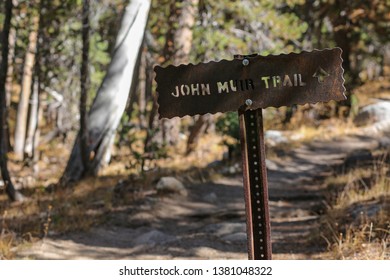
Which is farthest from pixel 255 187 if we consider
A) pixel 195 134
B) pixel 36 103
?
pixel 36 103

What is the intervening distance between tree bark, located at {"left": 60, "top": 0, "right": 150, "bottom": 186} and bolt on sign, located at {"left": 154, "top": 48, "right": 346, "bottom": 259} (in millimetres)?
6826

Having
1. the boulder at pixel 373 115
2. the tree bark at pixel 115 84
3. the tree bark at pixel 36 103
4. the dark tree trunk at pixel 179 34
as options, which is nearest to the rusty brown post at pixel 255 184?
the tree bark at pixel 115 84

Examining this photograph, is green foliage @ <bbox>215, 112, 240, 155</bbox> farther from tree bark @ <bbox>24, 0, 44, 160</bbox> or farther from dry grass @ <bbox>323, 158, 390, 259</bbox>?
tree bark @ <bbox>24, 0, 44, 160</bbox>

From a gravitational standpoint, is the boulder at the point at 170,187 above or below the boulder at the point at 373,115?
below

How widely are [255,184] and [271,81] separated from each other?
63 cm

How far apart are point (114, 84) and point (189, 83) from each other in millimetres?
6900

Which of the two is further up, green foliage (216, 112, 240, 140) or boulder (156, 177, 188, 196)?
green foliage (216, 112, 240, 140)

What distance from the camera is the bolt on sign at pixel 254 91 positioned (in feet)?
11.2

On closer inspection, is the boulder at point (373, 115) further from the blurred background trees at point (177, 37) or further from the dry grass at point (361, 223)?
the dry grass at point (361, 223)

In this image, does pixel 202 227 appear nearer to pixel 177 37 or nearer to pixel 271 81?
pixel 271 81

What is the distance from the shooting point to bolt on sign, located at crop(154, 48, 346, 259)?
343 centimetres

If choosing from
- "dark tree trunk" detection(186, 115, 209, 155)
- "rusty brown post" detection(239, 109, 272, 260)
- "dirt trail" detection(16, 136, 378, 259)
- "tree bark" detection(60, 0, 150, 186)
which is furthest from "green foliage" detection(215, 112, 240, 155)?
"rusty brown post" detection(239, 109, 272, 260)
